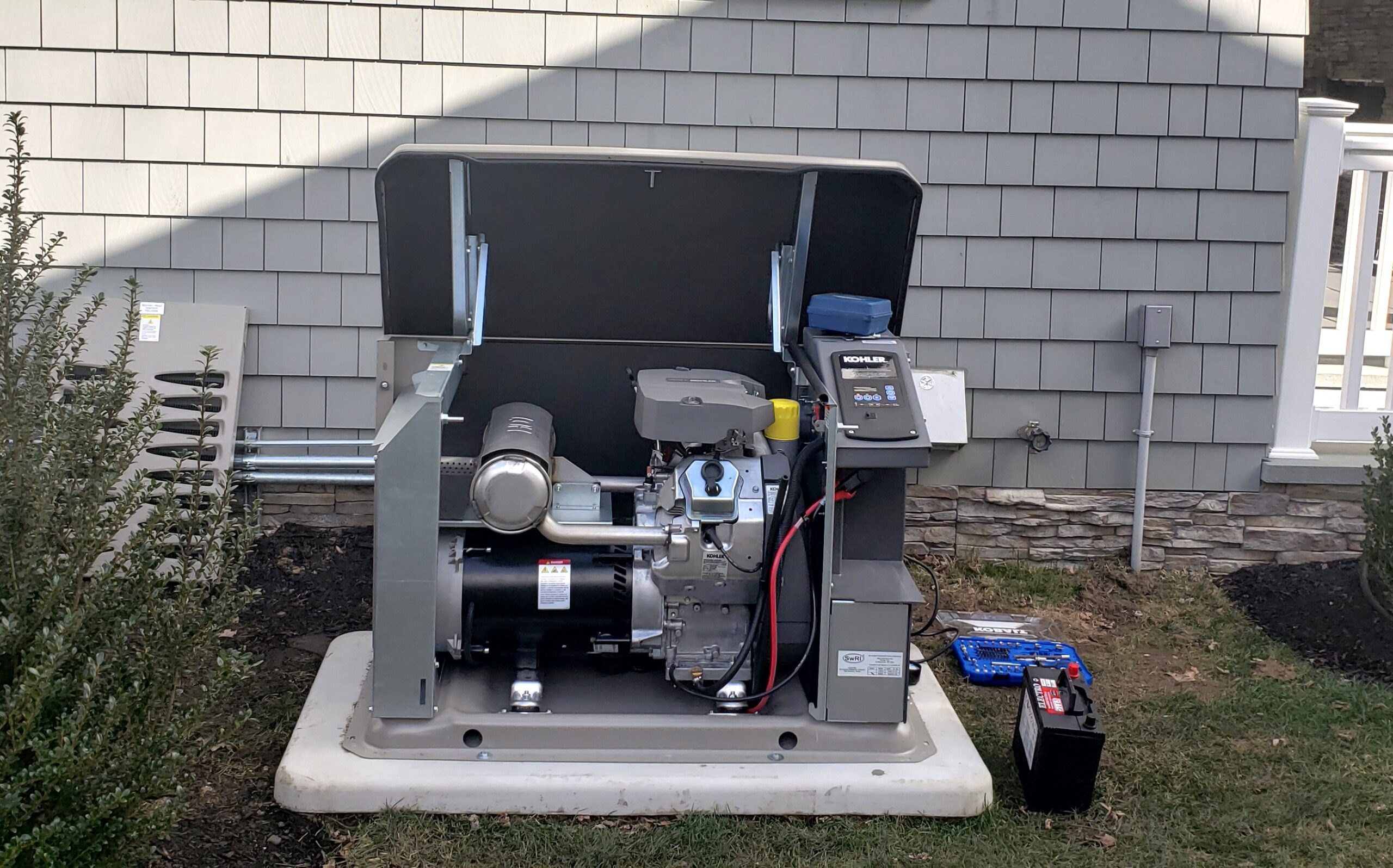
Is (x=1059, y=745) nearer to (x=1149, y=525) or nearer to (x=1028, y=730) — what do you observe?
(x=1028, y=730)

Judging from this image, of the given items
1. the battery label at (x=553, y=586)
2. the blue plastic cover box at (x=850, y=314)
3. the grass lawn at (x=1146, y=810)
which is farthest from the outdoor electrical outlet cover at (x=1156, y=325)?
the battery label at (x=553, y=586)

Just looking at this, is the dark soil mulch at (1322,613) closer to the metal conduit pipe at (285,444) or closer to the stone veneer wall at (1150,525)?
the stone veneer wall at (1150,525)

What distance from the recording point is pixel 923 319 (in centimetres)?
489

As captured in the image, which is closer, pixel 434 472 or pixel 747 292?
pixel 434 472

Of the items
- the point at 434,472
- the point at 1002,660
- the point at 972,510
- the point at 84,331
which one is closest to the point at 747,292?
the point at 434,472

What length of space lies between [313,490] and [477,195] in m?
2.04

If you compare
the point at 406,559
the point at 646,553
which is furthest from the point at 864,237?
the point at 406,559

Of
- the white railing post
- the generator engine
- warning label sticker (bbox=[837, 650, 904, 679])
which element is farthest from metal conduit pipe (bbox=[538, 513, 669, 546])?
the white railing post

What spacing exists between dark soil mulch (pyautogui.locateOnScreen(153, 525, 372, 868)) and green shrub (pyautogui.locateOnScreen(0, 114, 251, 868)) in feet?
0.85

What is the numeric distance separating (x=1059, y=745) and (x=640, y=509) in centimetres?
118

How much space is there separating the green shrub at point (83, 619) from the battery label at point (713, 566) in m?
1.09

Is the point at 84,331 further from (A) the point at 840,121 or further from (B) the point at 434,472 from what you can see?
(A) the point at 840,121

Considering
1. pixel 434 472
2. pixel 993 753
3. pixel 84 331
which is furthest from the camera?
pixel 84 331

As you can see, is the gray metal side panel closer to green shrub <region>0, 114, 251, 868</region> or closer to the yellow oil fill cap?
green shrub <region>0, 114, 251, 868</region>
